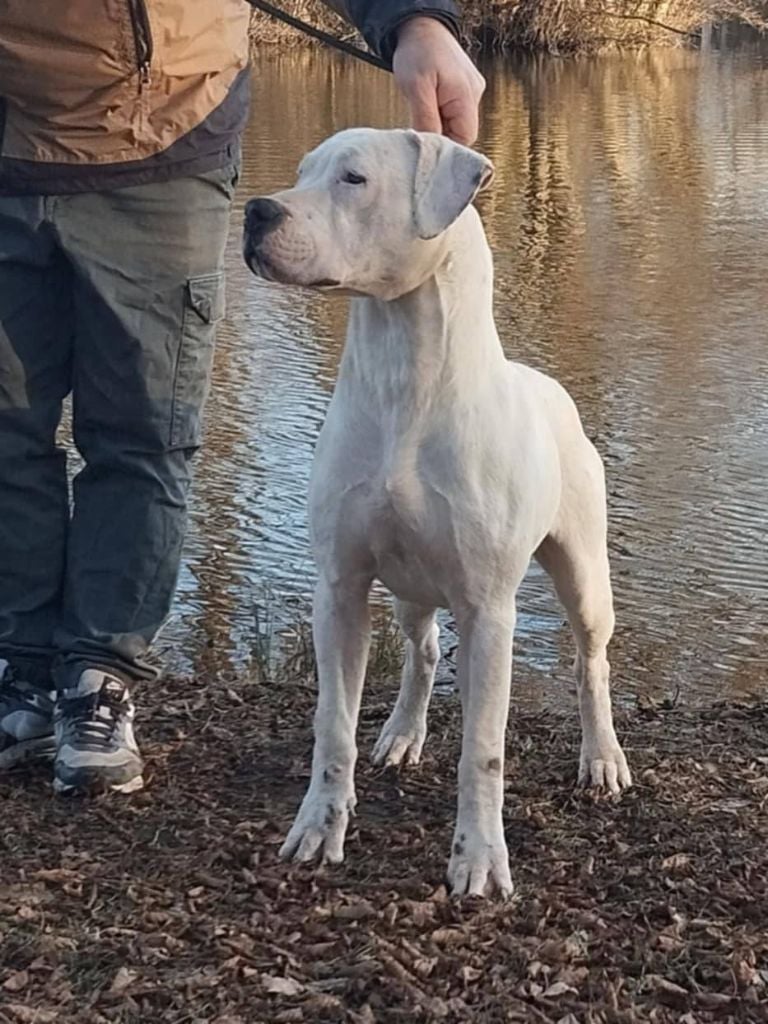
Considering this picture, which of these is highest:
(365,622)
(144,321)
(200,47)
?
(200,47)

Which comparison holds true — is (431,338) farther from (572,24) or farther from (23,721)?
(572,24)

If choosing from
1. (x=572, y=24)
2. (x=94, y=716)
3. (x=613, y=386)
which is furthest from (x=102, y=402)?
(x=572, y=24)

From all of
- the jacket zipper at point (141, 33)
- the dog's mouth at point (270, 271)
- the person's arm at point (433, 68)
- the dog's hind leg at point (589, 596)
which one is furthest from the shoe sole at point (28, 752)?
the person's arm at point (433, 68)

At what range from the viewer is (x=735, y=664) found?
6.05 metres

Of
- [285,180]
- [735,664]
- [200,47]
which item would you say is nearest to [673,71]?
[285,180]

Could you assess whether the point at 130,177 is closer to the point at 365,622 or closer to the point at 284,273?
the point at 284,273

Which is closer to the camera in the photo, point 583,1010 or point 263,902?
point 583,1010

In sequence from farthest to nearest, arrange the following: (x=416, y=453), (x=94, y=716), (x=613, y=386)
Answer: (x=613, y=386) → (x=94, y=716) → (x=416, y=453)

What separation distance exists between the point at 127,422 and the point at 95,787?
2.79 ft

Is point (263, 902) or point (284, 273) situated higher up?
point (284, 273)

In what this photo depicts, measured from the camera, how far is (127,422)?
4008 millimetres

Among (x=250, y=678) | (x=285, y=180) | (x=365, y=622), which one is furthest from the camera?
(x=285, y=180)

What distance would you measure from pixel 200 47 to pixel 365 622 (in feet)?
4.44

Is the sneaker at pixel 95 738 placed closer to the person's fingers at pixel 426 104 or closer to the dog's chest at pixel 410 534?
the dog's chest at pixel 410 534
